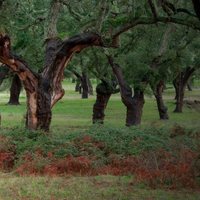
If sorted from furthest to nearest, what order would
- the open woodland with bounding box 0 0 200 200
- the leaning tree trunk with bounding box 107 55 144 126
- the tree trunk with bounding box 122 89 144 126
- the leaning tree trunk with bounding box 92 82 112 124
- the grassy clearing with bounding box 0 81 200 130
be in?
the grassy clearing with bounding box 0 81 200 130 < the leaning tree trunk with bounding box 92 82 112 124 < the tree trunk with bounding box 122 89 144 126 < the leaning tree trunk with bounding box 107 55 144 126 < the open woodland with bounding box 0 0 200 200

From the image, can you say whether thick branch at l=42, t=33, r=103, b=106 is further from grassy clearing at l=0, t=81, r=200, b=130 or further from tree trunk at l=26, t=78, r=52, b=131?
grassy clearing at l=0, t=81, r=200, b=130

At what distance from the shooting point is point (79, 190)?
10.1 meters

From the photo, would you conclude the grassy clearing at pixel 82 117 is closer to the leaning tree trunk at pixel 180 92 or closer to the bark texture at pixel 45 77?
the leaning tree trunk at pixel 180 92

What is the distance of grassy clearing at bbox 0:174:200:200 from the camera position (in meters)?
9.52

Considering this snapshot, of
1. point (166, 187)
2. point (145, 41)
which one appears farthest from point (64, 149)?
point (145, 41)

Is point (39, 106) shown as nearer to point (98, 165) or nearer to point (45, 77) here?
point (45, 77)

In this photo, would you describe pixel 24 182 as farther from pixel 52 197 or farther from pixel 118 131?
pixel 118 131

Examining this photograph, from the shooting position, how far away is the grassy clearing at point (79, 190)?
952 cm

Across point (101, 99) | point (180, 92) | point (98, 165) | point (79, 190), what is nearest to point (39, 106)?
point (98, 165)

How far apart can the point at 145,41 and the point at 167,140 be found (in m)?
7.47

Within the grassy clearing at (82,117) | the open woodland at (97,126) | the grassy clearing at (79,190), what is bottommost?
the grassy clearing at (82,117)

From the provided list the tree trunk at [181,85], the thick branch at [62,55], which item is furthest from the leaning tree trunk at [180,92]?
the thick branch at [62,55]

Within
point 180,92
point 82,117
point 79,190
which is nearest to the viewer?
point 79,190

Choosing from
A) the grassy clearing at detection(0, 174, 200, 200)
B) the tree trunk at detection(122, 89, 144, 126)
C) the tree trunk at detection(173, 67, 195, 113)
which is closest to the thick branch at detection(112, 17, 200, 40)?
the grassy clearing at detection(0, 174, 200, 200)
